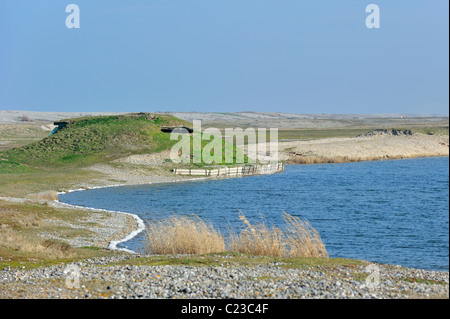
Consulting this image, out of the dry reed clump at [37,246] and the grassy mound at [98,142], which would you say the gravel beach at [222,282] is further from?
the grassy mound at [98,142]

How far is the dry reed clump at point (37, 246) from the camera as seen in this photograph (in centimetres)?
2506

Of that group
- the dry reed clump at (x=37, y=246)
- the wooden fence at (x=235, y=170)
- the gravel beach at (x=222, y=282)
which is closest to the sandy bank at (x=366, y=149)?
Result: the wooden fence at (x=235, y=170)

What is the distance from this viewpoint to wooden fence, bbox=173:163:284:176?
253ft

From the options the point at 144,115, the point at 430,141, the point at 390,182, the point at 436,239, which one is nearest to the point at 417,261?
the point at 436,239

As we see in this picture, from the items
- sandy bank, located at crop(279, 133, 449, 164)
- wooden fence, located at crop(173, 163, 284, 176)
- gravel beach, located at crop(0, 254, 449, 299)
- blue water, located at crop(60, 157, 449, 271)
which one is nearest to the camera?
gravel beach, located at crop(0, 254, 449, 299)

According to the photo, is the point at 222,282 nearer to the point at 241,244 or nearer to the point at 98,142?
the point at 241,244

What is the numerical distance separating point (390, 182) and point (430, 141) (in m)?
54.6

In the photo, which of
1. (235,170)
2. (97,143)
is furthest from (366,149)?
(97,143)

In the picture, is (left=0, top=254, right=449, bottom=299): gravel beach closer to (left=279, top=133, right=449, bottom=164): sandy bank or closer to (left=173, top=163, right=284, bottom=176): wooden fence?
(left=173, top=163, right=284, bottom=176): wooden fence

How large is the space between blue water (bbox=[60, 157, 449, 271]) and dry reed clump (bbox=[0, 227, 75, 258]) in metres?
3.87

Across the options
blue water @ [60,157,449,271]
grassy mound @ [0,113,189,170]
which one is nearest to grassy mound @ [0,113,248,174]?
grassy mound @ [0,113,189,170]

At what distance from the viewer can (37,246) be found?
1025 inches

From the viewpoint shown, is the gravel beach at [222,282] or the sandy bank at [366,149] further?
the sandy bank at [366,149]

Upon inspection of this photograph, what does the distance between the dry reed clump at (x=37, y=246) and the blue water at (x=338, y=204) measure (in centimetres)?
387
